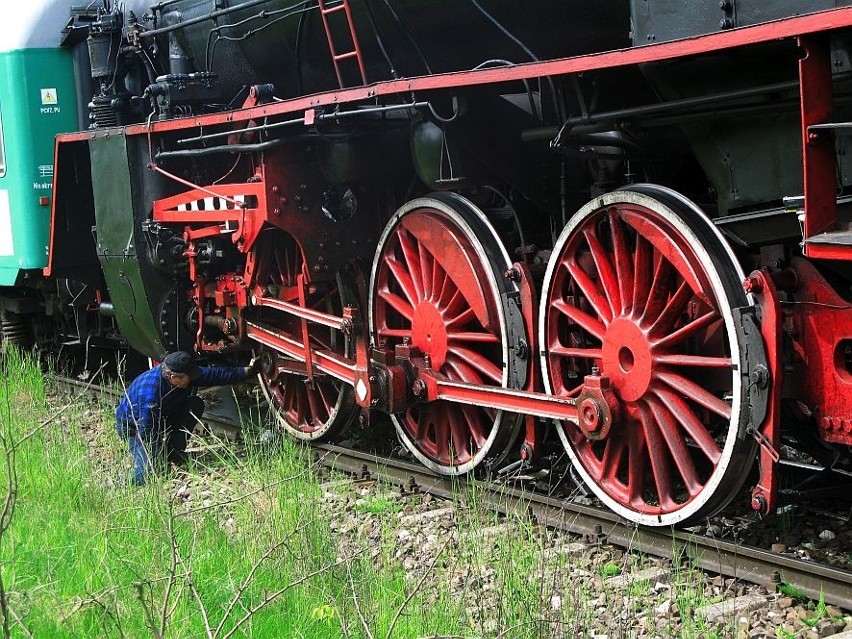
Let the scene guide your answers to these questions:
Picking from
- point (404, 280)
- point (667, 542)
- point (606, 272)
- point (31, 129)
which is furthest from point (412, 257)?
point (31, 129)

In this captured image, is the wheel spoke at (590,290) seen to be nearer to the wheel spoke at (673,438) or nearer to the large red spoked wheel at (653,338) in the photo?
the large red spoked wheel at (653,338)

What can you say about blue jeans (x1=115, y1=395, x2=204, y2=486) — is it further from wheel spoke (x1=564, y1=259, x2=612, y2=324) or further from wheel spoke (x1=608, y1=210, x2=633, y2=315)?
wheel spoke (x1=608, y1=210, x2=633, y2=315)

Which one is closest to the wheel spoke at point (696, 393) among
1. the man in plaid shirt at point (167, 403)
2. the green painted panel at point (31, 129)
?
the man in plaid shirt at point (167, 403)

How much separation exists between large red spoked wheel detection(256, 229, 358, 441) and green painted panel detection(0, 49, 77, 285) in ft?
8.51

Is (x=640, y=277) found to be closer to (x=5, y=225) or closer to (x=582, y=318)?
(x=582, y=318)

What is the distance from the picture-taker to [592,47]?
15.9 feet

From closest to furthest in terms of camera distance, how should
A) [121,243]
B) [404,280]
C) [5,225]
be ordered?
→ [404,280] → [121,243] → [5,225]

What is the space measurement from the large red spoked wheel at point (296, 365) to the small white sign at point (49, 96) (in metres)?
2.85

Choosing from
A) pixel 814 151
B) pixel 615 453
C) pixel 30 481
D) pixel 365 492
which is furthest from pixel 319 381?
pixel 814 151

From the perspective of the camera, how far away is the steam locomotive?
3967 millimetres

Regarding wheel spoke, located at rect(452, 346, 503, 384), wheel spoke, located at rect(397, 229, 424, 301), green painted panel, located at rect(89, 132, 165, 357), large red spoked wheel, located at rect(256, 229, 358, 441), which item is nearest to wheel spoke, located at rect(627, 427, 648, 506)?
wheel spoke, located at rect(452, 346, 503, 384)

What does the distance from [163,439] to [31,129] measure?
12.2 feet

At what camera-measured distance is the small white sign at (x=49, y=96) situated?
8.70 m

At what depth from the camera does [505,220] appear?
5781 mm
